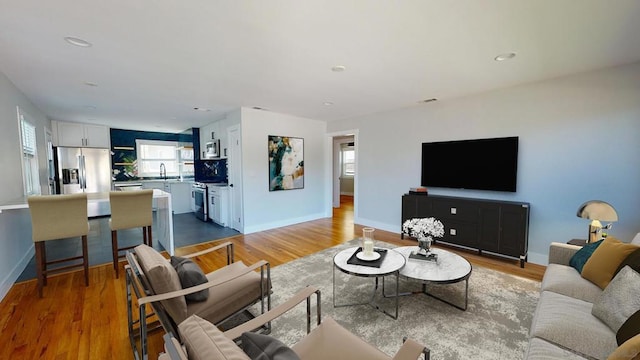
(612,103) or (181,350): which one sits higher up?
(612,103)

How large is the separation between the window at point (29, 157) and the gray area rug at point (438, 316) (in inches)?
150

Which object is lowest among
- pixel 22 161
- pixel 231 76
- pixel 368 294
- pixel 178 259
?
pixel 368 294

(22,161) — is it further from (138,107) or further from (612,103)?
(612,103)

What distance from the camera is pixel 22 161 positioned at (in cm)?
331

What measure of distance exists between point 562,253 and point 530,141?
1747 millimetres

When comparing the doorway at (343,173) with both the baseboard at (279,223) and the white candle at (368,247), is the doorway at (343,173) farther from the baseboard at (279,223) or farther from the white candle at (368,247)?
the white candle at (368,247)

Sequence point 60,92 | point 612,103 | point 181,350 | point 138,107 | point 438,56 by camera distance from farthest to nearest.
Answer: point 138,107 → point 60,92 → point 612,103 → point 438,56 → point 181,350

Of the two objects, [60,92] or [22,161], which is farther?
[60,92]

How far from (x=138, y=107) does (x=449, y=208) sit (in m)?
5.77

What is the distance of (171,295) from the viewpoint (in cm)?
148

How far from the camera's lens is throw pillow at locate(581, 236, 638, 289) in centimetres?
174

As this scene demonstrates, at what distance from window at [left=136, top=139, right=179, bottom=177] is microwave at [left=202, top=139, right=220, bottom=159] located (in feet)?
8.67

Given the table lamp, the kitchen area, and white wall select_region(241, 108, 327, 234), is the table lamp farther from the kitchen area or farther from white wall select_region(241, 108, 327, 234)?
the kitchen area

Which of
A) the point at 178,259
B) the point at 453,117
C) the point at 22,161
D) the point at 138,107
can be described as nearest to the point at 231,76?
the point at 178,259
